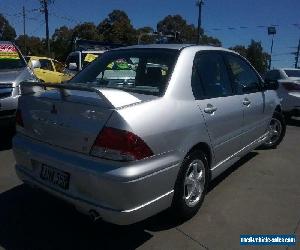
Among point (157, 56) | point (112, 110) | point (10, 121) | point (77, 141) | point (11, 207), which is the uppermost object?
point (157, 56)

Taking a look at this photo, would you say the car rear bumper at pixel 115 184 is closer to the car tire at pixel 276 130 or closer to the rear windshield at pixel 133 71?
the rear windshield at pixel 133 71

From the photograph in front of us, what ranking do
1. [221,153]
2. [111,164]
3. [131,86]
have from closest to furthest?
[111,164] → [131,86] → [221,153]

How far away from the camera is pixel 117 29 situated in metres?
66.8

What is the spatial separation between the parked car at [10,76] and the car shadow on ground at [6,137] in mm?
282

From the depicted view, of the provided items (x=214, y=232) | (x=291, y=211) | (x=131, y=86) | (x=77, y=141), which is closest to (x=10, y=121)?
(x=131, y=86)

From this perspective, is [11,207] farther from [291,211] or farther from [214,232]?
[291,211]

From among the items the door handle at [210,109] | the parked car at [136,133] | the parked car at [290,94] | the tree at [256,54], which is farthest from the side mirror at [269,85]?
the tree at [256,54]

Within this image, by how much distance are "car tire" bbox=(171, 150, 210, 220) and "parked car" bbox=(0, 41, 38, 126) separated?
348 centimetres

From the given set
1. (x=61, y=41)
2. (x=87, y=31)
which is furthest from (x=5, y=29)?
(x=87, y=31)

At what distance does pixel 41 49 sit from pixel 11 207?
268ft

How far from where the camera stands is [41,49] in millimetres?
81250

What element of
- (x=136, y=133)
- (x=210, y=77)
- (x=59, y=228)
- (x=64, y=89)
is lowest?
(x=59, y=228)

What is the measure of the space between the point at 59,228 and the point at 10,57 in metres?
5.06

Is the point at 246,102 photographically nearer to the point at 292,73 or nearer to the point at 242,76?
the point at 242,76
